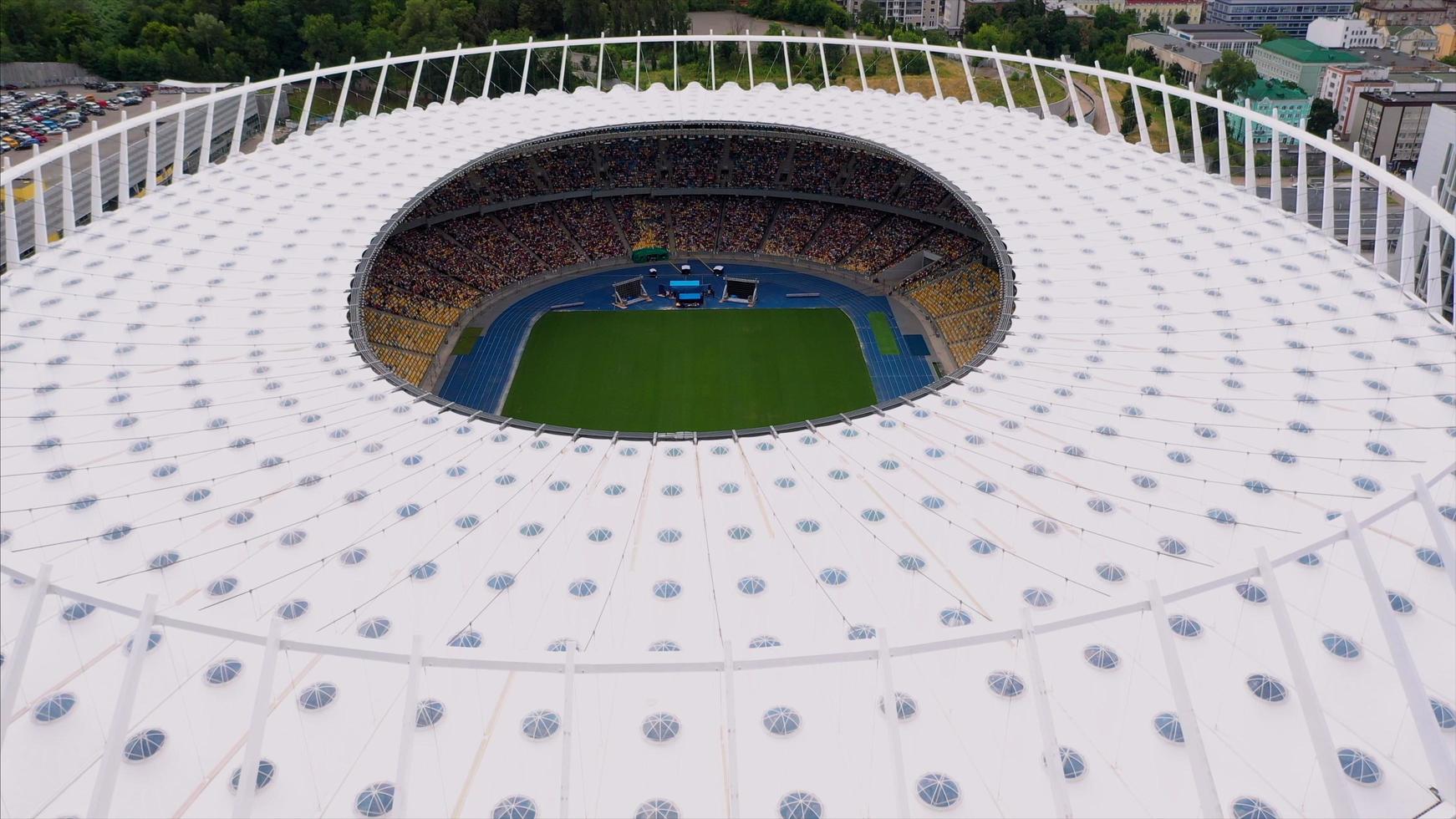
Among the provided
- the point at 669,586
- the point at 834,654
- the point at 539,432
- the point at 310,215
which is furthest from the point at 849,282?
the point at 834,654

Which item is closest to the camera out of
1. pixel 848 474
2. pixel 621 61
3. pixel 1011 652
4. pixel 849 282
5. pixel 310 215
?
pixel 1011 652

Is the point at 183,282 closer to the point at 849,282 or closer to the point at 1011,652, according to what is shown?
the point at 1011,652

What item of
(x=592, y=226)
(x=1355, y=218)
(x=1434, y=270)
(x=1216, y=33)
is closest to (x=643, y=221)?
(x=592, y=226)

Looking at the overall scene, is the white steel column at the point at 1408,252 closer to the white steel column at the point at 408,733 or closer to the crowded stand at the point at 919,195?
the crowded stand at the point at 919,195

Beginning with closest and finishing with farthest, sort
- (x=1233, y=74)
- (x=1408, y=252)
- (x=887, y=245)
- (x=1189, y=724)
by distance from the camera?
(x=1189, y=724), (x=1408, y=252), (x=887, y=245), (x=1233, y=74)

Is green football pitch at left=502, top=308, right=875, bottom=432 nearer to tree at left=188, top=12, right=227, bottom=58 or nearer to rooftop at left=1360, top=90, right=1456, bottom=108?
tree at left=188, top=12, right=227, bottom=58

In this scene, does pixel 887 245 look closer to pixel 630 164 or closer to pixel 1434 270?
pixel 630 164
